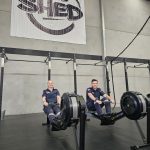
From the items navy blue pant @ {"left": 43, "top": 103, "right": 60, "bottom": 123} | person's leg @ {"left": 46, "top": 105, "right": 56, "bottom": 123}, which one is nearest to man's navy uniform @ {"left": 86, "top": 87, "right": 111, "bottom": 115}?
navy blue pant @ {"left": 43, "top": 103, "right": 60, "bottom": 123}

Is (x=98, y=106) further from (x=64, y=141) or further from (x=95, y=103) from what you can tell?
(x=64, y=141)

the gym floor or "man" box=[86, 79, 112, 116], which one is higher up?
"man" box=[86, 79, 112, 116]

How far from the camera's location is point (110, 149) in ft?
6.72

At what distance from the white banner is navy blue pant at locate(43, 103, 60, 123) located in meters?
3.32

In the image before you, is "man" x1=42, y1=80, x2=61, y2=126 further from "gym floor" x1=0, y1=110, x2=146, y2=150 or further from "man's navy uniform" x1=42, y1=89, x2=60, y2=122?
"gym floor" x1=0, y1=110, x2=146, y2=150

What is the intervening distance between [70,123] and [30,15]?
4786 mm

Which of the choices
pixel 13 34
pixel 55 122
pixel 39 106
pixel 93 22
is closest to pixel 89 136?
pixel 55 122

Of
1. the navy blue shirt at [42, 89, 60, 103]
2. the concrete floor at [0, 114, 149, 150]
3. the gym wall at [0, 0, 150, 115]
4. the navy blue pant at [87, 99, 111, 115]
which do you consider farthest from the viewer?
the gym wall at [0, 0, 150, 115]

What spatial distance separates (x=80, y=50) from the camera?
658cm

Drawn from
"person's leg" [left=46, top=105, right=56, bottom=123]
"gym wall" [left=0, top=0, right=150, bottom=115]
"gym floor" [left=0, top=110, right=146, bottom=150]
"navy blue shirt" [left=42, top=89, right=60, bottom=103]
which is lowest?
"gym floor" [left=0, top=110, right=146, bottom=150]

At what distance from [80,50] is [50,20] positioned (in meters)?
1.56

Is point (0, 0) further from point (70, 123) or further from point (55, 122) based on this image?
point (70, 123)

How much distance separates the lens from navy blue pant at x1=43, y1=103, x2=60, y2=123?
2.98 meters

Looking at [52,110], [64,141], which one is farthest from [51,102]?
[64,141]
